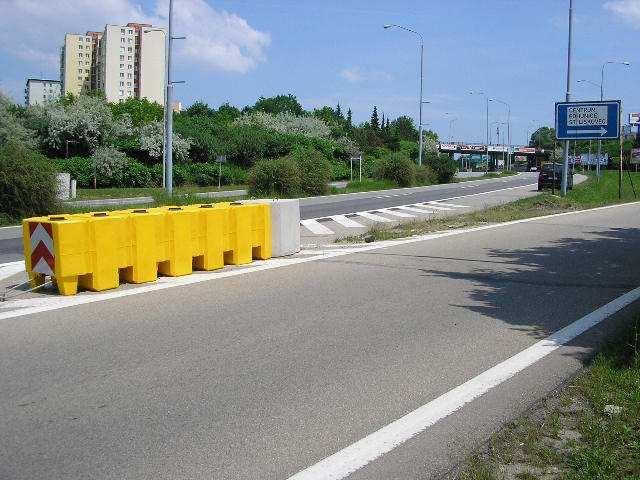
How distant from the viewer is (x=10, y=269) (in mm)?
13164

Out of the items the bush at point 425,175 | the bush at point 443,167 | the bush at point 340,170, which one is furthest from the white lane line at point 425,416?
the bush at point 340,170

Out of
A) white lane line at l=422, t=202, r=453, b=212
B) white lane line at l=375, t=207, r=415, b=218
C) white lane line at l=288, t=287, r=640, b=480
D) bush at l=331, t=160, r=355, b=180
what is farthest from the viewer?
bush at l=331, t=160, r=355, b=180

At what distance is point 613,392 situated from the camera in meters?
5.94

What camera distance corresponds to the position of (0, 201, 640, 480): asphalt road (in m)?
4.82

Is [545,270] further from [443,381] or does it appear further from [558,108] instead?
[558,108]

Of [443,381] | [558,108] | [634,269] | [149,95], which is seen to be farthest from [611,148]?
[443,381]

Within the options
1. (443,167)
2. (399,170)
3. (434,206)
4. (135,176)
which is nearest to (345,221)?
(434,206)

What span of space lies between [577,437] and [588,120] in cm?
2957

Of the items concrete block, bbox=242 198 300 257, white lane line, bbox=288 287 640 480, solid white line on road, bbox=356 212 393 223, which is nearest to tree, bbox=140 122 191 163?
solid white line on road, bbox=356 212 393 223

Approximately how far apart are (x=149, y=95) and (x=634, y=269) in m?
136

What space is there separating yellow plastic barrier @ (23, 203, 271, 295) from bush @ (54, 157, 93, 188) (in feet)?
133

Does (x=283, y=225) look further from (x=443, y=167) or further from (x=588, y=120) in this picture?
(x=443, y=167)

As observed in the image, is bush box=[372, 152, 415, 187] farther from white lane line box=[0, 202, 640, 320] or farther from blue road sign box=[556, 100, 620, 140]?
white lane line box=[0, 202, 640, 320]

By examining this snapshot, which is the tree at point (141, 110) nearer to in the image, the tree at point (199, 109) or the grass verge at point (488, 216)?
the tree at point (199, 109)
